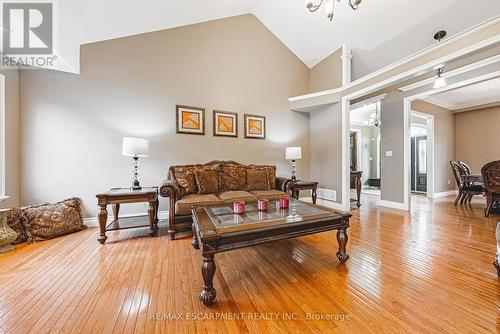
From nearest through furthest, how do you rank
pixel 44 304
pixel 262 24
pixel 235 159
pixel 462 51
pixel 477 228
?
1. pixel 44 304
2. pixel 462 51
3. pixel 477 228
4. pixel 235 159
5. pixel 262 24

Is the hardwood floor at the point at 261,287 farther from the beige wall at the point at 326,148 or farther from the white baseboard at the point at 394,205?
the beige wall at the point at 326,148

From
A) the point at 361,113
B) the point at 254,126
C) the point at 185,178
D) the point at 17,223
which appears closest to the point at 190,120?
the point at 185,178

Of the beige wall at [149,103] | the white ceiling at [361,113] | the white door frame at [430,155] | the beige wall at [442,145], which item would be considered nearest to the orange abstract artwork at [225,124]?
the beige wall at [149,103]

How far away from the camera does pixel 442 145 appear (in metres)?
5.64

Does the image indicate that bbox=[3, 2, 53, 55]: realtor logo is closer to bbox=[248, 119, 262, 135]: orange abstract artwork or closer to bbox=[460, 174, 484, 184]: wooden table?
bbox=[248, 119, 262, 135]: orange abstract artwork

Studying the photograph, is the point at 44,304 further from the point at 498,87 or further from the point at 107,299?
the point at 498,87

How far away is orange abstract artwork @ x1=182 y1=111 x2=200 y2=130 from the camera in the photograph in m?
3.54

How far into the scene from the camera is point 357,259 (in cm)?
193

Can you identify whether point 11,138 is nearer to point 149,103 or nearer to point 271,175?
point 149,103

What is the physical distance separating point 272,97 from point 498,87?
5049 mm

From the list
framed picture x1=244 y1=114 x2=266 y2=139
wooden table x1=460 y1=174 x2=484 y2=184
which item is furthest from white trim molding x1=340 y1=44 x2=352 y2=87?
wooden table x1=460 y1=174 x2=484 y2=184

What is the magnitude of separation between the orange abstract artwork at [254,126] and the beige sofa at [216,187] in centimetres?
80

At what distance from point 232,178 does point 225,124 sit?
113 centimetres

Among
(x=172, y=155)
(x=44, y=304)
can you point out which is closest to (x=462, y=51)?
(x=172, y=155)
